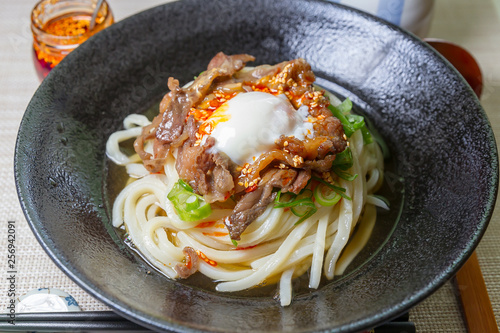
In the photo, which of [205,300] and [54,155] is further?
[54,155]

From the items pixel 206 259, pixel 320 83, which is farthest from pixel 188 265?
pixel 320 83

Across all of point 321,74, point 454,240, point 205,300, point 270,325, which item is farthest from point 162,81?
point 454,240

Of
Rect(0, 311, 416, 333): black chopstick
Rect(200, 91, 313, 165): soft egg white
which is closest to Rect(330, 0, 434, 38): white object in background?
Rect(200, 91, 313, 165): soft egg white

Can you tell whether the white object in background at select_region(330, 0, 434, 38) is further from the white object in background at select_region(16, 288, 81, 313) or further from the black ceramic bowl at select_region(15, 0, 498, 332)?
the white object in background at select_region(16, 288, 81, 313)

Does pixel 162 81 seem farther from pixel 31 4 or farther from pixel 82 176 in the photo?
pixel 31 4

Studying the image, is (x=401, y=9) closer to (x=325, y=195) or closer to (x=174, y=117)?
(x=325, y=195)

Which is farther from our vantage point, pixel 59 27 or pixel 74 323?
pixel 59 27

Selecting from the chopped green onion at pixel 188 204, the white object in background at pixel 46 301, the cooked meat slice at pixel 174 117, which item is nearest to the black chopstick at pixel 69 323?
the white object in background at pixel 46 301
